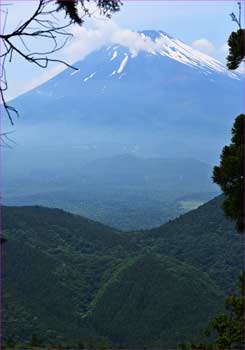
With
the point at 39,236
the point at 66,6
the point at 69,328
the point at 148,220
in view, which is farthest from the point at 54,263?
the point at 148,220

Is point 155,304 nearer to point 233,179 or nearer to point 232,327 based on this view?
point 232,327

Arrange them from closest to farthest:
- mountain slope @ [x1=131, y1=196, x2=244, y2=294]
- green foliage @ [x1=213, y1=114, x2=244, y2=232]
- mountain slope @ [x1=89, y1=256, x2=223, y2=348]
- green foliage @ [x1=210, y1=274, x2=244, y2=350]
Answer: green foliage @ [x1=213, y1=114, x2=244, y2=232], green foliage @ [x1=210, y1=274, x2=244, y2=350], mountain slope @ [x1=89, y1=256, x2=223, y2=348], mountain slope @ [x1=131, y1=196, x2=244, y2=294]

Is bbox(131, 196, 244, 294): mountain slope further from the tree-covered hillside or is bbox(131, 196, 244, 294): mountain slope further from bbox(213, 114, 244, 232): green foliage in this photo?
bbox(213, 114, 244, 232): green foliage

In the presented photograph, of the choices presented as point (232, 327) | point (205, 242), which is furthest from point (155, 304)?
point (232, 327)

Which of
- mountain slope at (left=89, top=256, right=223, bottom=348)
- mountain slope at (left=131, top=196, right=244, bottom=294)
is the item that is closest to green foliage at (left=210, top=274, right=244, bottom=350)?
mountain slope at (left=89, top=256, right=223, bottom=348)

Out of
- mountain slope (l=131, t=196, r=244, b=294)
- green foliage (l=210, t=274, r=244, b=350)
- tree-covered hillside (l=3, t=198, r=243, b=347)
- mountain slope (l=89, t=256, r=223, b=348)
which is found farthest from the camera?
mountain slope (l=131, t=196, r=244, b=294)

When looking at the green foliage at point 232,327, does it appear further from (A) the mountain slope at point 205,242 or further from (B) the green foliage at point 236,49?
(A) the mountain slope at point 205,242

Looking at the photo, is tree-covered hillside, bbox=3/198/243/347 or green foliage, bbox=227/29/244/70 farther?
tree-covered hillside, bbox=3/198/243/347
